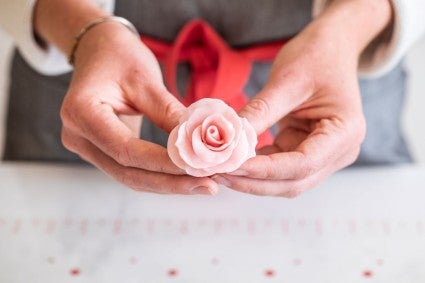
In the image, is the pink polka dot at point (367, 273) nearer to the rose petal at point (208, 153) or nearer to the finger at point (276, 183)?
the finger at point (276, 183)

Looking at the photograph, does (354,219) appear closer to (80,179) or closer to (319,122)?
(319,122)

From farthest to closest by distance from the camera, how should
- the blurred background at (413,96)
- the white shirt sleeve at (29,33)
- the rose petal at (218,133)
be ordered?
the blurred background at (413,96), the white shirt sleeve at (29,33), the rose petal at (218,133)

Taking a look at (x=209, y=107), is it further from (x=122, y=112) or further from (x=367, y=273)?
(x=367, y=273)

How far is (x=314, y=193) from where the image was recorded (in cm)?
49

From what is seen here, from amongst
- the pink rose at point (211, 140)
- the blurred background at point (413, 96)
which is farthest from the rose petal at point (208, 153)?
the blurred background at point (413, 96)

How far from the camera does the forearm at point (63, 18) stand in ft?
1.44

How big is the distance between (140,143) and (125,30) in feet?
0.43

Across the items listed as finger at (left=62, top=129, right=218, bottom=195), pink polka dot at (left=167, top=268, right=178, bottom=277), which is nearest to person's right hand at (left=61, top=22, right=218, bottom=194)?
finger at (left=62, top=129, right=218, bottom=195)

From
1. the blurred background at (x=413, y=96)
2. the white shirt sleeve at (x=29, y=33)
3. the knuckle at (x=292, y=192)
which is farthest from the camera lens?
the blurred background at (x=413, y=96)

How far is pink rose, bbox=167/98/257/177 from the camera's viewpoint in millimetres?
261

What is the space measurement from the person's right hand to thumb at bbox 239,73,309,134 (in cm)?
5

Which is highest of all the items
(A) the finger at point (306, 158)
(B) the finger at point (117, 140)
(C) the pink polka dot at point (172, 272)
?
(A) the finger at point (306, 158)

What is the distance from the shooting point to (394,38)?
1.51 feet

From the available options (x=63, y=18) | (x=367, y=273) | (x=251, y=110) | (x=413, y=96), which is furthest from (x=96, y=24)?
(x=413, y=96)
